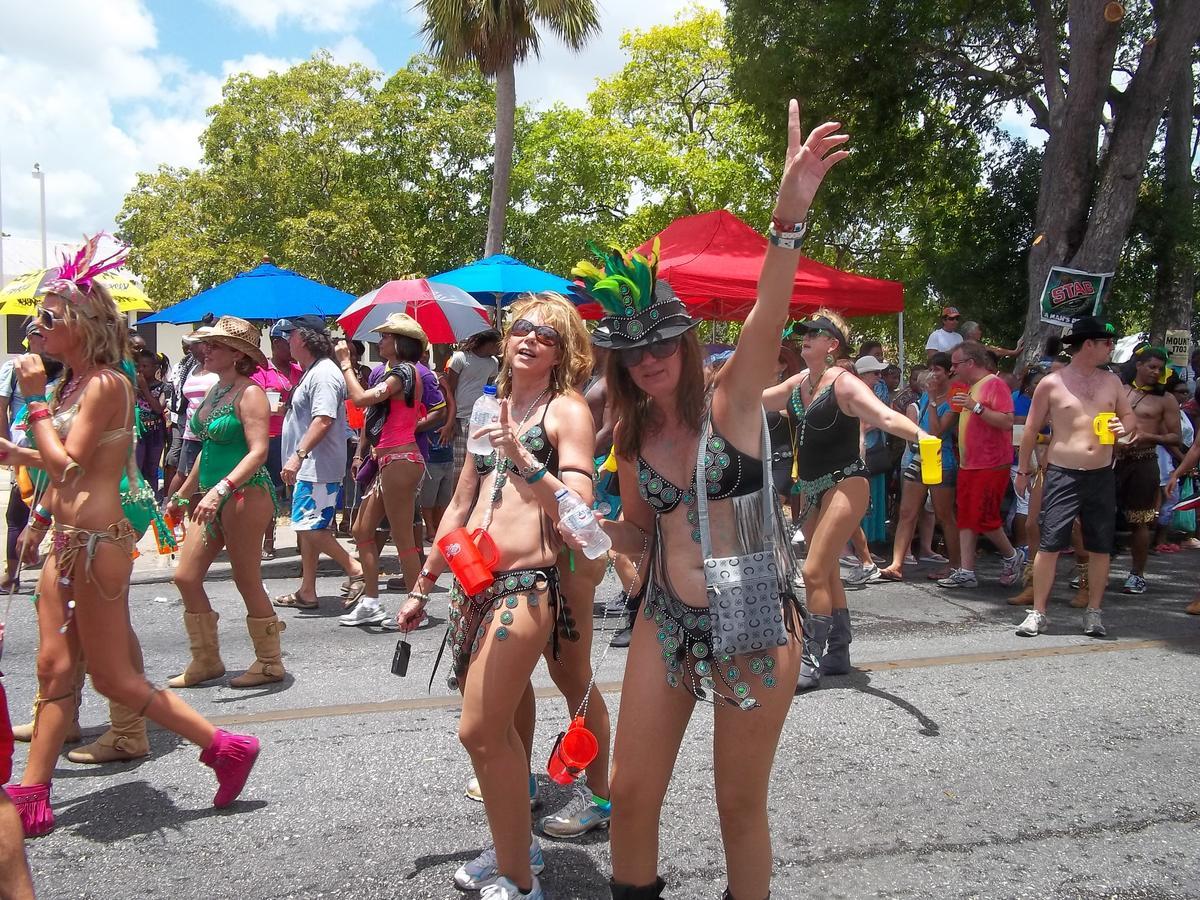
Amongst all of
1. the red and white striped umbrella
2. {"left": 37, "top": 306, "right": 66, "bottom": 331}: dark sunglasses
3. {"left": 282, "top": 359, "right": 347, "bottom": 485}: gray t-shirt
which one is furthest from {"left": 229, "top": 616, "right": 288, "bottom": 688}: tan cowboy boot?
the red and white striped umbrella

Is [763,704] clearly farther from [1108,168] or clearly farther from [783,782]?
[1108,168]

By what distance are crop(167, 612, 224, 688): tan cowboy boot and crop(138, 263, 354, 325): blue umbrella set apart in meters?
5.99

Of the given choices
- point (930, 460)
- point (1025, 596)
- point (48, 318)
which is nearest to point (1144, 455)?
point (1025, 596)

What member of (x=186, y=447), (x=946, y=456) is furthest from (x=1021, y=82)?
(x=186, y=447)

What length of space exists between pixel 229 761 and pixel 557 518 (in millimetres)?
1863

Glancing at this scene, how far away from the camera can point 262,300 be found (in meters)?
10.8

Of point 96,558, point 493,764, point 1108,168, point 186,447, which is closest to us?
point 493,764

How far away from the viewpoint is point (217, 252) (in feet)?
95.7

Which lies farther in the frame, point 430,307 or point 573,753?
point 430,307

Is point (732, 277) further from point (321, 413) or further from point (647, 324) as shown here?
point (647, 324)

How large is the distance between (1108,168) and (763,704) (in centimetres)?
1147

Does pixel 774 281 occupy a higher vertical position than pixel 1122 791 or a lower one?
higher

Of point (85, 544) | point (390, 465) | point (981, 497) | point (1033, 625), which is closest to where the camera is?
point (85, 544)

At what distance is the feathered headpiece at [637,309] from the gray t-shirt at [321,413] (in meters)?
4.30
